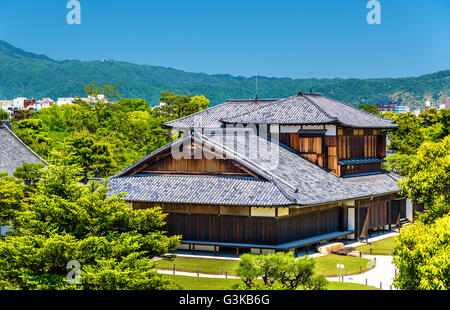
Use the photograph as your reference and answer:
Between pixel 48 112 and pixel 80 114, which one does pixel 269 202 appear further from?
pixel 48 112

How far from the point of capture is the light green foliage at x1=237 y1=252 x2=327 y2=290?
1688 centimetres

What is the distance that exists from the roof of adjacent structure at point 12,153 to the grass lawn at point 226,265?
54.8 feet

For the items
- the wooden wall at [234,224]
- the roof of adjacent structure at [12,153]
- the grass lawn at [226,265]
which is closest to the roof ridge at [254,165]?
the wooden wall at [234,224]

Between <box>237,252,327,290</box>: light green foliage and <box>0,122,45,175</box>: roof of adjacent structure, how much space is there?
27469 mm

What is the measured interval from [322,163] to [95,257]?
830 inches

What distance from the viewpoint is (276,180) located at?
30.7 m

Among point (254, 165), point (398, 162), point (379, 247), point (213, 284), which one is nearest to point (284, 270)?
point (213, 284)

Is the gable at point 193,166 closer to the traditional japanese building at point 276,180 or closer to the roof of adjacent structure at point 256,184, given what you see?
the traditional japanese building at point 276,180

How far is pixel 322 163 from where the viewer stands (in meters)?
37.5

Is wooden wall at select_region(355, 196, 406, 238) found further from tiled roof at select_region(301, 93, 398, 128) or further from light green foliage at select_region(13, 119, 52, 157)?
light green foliage at select_region(13, 119, 52, 157)

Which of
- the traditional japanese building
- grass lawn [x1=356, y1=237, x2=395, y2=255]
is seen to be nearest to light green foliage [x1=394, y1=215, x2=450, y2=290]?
the traditional japanese building
